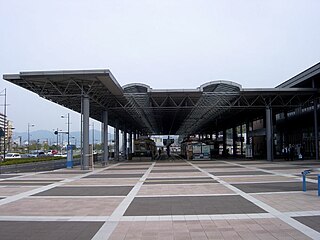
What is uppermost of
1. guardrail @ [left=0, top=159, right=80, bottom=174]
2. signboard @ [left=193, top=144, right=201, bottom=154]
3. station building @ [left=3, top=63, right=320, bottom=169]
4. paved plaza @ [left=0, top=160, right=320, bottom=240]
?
station building @ [left=3, top=63, right=320, bottom=169]

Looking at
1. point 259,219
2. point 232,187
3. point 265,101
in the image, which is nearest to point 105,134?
point 265,101

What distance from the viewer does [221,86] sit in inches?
1375

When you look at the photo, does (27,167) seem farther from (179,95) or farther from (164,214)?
(164,214)

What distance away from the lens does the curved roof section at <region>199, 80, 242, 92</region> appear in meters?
33.4

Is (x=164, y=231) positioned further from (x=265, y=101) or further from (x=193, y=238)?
(x=265, y=101)

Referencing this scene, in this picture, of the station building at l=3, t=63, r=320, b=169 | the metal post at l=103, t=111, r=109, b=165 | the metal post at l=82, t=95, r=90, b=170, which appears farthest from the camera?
the metal post at l=103, t=111, r=109, b=165

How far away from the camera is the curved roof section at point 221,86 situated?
3341 centimetres

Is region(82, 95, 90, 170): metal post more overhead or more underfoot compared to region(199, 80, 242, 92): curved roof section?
more underfoot

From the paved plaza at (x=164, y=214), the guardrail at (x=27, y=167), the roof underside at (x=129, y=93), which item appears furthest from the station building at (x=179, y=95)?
the paved plaza at (x=164, y=214)

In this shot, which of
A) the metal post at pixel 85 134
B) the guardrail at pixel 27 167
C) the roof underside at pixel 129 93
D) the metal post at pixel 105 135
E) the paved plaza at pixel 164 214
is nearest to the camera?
the paved plaza at pixel 164 214

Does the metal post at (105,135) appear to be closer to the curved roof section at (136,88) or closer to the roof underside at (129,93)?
the roof underside at (129,93)

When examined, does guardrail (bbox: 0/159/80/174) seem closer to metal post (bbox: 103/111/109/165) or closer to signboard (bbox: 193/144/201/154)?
metal post (bbox: 103/111/109/165)

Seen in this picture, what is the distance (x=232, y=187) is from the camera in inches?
660

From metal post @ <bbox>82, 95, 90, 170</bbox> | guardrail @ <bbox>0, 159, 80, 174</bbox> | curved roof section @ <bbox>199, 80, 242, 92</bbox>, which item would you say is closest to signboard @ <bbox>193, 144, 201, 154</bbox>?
curved roof section @ <bbox>199, 80, 242, 92</bbox>
